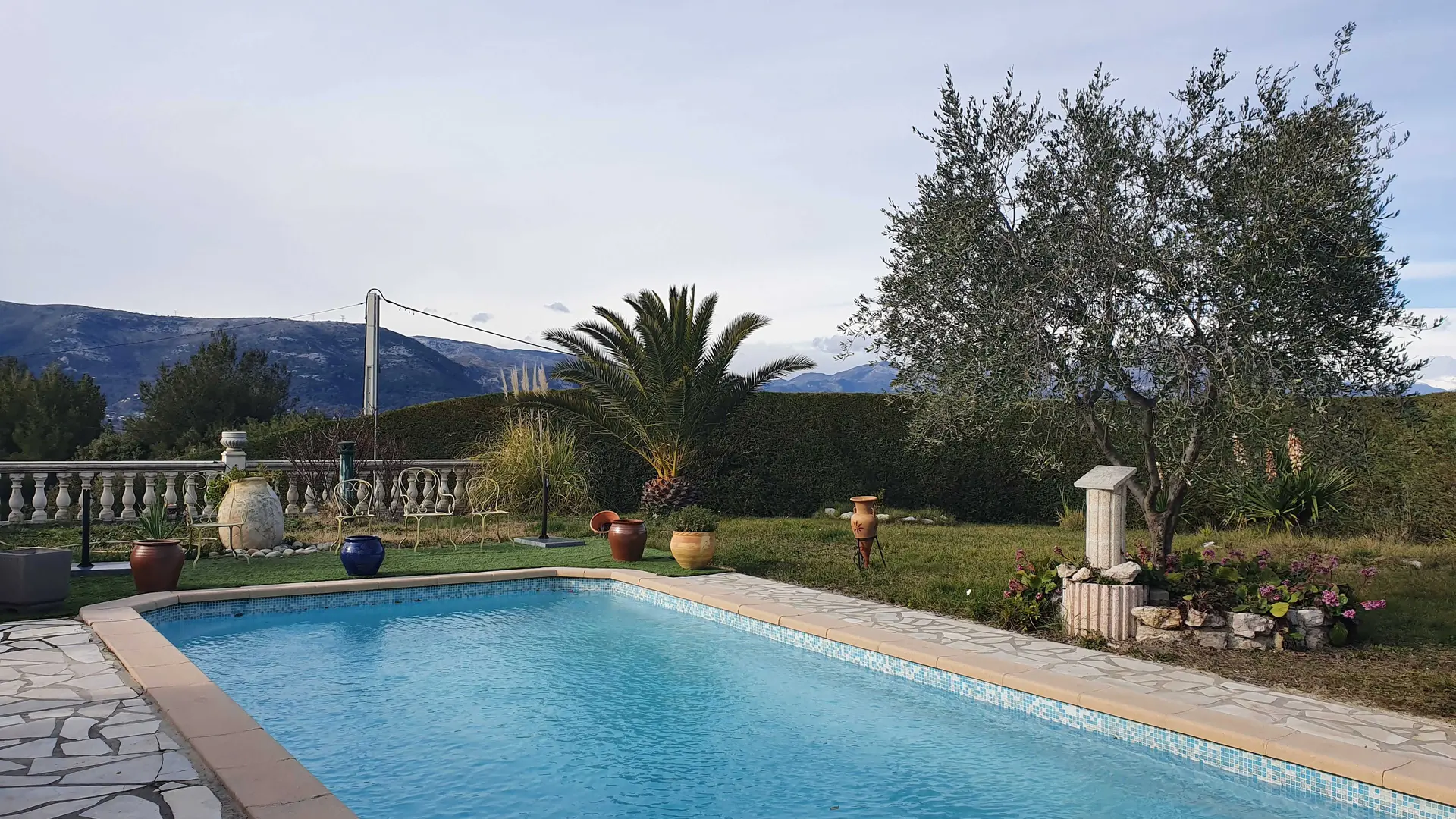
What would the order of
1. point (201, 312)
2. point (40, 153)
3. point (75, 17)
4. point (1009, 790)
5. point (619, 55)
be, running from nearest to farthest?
point (1009, 790)
point (75, 17)
point (619, 55)
point (40, 153)
point (201, 312)

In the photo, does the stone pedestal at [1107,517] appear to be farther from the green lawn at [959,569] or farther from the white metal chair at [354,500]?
the white metal chair at [354,500]

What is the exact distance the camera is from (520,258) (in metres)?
15.4

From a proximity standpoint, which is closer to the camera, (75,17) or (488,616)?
(488,616)

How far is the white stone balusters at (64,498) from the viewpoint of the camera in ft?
41.4

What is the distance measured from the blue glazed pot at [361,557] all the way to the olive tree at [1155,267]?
5.38 metres

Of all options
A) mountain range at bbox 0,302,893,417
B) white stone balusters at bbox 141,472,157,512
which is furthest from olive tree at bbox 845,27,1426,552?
mountain range at bbox 0,302,893,417

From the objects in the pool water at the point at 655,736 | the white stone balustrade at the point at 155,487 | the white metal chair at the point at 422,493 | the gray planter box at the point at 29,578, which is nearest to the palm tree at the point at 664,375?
the white metal chair at the point at 422,493

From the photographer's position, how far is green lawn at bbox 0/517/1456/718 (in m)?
5.43

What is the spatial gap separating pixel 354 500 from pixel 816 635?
10204 millimetres

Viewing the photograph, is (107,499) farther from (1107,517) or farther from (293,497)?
(1107,517)

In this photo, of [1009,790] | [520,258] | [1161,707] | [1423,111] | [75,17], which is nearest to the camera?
[1009,790]

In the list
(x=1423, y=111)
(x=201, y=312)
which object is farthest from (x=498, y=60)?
(x=201, y=312)

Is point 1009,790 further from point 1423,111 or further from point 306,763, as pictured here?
point 1423,111

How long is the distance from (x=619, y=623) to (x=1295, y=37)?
704 centimetres
